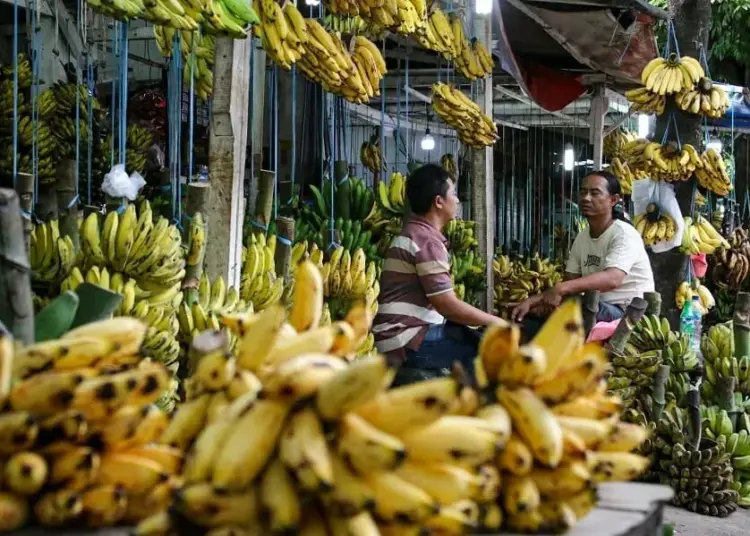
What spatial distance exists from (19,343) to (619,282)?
12.8 ft

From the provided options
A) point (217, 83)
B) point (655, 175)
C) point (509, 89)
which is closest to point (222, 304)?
point (217, 83)

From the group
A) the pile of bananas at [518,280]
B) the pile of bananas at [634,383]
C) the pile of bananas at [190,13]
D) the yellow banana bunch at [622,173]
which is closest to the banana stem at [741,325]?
the pile of bananas at [634,383]

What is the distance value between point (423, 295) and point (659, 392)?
2.03 meters

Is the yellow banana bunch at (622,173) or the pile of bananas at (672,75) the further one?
the yellow banana bunch at (622,173)

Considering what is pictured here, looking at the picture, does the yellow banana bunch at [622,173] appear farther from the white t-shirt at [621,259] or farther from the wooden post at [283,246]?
the wooden post at [283,246]

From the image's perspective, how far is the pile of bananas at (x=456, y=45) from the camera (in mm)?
5930

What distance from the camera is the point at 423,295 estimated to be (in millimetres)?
3947

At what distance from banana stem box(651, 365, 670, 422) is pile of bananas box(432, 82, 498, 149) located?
7.20ft

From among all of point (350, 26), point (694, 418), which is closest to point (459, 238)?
point (350, 26)

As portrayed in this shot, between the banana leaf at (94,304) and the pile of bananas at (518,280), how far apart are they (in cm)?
644

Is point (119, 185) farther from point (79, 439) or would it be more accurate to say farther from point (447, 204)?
Answer: point (79, 439)

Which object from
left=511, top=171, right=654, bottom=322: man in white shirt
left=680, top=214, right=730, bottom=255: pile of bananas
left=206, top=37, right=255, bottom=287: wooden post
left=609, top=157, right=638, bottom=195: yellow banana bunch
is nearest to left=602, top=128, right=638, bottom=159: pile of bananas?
left=609, top=157, right=638, bottom=195: yellow banana bunch

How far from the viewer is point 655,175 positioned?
22.6ft

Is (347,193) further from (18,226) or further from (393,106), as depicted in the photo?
(393,106)
